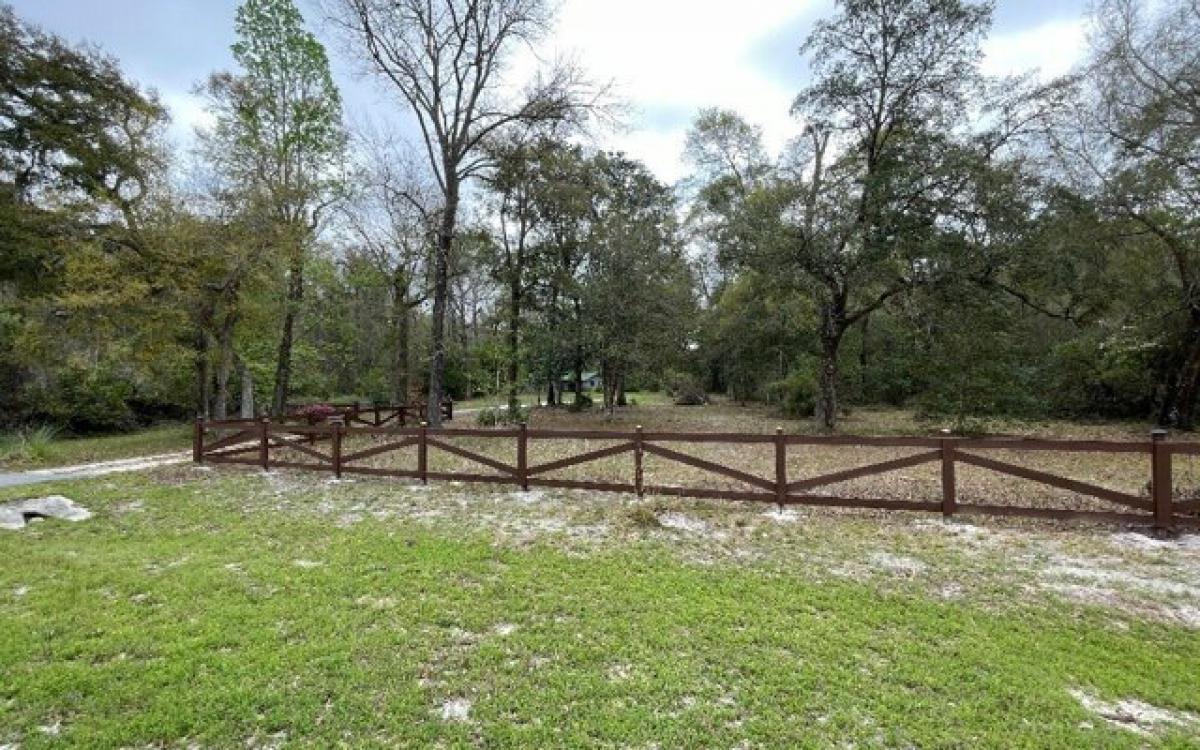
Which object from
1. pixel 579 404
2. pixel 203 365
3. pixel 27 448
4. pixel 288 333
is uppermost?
pixel 288 333

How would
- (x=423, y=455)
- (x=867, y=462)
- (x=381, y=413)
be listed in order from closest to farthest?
1. (x=423, y=455)
2. (x=867, y=462)
3. (x=381, y=413)

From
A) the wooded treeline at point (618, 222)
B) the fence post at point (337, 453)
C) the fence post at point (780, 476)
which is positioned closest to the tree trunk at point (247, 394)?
the wooded treeline at point (618, 222)

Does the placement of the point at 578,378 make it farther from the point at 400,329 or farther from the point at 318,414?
the point at 318,414

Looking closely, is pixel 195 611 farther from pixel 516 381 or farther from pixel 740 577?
pixel 516 381

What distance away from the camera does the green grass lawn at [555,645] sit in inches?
109

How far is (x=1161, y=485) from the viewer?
19.0ft

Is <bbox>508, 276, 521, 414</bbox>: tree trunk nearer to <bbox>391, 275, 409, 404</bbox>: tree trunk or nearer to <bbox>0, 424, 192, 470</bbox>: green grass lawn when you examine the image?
<bbox>391, 275, 409, 404</bbox>: tree trunk

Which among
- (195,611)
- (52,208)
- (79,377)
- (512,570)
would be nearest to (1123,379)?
(512,570)

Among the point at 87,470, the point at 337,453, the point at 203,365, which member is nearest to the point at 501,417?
the point at 203,365

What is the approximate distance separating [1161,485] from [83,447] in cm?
2016

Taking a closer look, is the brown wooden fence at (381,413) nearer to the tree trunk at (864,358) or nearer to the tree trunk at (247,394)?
the tree trunk at (247,394)

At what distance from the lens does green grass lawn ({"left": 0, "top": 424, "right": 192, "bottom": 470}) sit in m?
11.3

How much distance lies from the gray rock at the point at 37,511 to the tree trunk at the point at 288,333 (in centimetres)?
895

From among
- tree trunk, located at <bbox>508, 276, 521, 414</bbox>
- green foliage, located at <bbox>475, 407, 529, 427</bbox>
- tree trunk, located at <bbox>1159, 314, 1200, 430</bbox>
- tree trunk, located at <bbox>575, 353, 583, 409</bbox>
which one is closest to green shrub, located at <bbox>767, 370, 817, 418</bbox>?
tree trunk, located at <bbox>575, 353, 583, 409</bbox>
